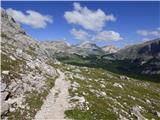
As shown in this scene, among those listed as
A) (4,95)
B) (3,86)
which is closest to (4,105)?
(4,95)

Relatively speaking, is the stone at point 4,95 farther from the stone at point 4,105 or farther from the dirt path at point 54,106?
the dirt path at point 54,106

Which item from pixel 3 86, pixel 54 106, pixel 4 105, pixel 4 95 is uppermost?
pixel 3 86

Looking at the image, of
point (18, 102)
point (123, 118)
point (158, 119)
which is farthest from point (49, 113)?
point (158, 119)

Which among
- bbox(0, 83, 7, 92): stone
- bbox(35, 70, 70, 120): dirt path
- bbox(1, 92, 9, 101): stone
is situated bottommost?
bbox(35, 70, 70, 120): dirt path

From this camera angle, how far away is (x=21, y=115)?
138 feet

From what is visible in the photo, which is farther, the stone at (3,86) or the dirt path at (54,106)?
the stone at (3,86)

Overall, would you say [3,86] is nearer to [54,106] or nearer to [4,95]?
[4,95]

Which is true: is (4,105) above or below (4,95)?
below

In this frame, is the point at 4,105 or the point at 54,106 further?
Result: the point at 54,106

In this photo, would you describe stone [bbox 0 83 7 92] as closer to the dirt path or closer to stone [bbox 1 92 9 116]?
stone [bbox 1 92 9 116]

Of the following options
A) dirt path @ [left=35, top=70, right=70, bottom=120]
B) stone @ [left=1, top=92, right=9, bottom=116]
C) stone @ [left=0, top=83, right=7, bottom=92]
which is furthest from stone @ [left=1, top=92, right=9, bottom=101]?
dirt path @ [left=35, top=70, right=70, bottom=120]

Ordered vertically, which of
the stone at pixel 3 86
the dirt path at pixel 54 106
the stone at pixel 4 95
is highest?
the stone at pixel 3 86

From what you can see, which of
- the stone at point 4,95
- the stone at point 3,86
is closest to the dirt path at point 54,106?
the stone at point 4,95

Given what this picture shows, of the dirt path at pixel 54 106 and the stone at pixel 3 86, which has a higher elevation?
the stone at pixel 3 86
